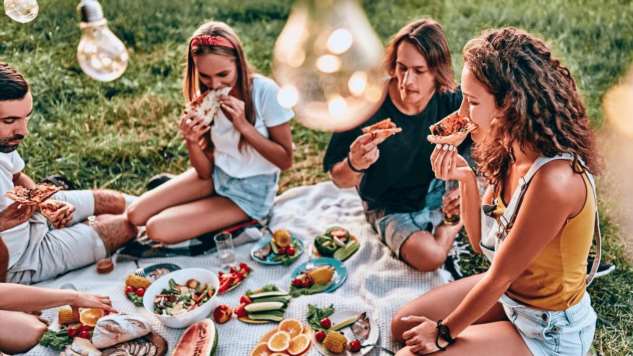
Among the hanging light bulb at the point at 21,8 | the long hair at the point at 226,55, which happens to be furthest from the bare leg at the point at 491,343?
the hanging light bulb at the point at 21,8

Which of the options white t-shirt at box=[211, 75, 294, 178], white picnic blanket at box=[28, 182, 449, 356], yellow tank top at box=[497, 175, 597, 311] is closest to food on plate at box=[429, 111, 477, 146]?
yellow tank top at box=[497, 175, 597, 311]

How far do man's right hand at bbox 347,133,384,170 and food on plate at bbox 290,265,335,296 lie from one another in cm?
65

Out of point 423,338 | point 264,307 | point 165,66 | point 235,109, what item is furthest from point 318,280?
point 165,66

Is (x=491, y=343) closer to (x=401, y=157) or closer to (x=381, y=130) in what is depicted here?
(x=381, y=130)

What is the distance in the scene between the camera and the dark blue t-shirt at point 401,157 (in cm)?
355

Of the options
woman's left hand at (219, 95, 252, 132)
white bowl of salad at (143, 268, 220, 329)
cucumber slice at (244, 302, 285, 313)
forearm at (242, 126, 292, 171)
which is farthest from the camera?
forearm at (242, 126, 292, 171)

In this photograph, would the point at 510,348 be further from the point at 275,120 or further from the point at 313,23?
the point at 275,120

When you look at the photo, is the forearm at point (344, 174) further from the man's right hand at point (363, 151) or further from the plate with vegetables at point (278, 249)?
the plate with vegetables at point (278, 249)

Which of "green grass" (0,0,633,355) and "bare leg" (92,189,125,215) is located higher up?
"green grass" (0,0,633,355)

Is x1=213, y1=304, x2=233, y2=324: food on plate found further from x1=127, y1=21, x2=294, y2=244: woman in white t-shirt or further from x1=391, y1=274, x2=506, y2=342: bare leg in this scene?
x1=391, y1=274, x2=506, y2=342: bare leg

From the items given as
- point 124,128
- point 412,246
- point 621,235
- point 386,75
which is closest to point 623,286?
point 621,235

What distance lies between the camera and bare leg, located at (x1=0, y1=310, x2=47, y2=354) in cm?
300

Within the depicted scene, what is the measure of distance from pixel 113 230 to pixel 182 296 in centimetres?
85

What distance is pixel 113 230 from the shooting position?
3867mm
